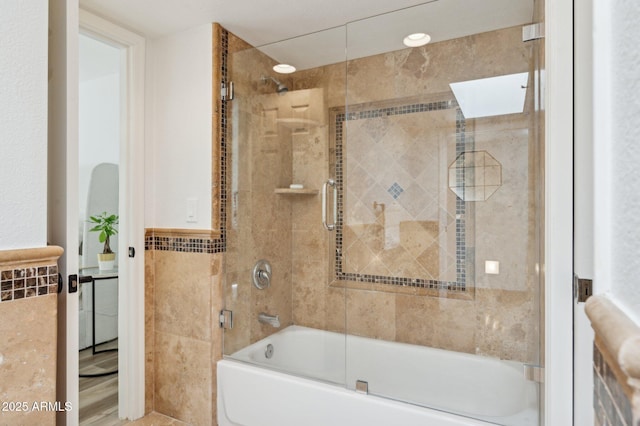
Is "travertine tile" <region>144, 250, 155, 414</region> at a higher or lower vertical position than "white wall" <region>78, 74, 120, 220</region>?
lower

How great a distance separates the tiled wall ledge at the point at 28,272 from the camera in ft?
3.32

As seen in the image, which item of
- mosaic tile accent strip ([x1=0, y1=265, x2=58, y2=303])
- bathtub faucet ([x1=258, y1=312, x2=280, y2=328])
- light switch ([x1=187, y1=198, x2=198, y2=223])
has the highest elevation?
light switch ([x1=187, y1=198, x2=198, y2=223])

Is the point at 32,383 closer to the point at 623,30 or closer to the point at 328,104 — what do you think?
the point at 623,30

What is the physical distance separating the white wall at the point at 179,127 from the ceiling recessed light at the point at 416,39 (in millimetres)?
1151

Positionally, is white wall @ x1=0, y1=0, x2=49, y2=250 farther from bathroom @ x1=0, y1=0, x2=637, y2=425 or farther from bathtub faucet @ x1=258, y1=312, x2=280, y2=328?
bathtub faucet @ x1=258, y1=312, x2=280, y2=328

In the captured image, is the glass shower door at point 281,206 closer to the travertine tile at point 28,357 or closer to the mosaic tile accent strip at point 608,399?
the travertine tile at point 28,357

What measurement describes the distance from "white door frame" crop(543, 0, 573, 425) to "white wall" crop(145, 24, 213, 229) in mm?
1704

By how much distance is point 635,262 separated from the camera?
47 centimetres

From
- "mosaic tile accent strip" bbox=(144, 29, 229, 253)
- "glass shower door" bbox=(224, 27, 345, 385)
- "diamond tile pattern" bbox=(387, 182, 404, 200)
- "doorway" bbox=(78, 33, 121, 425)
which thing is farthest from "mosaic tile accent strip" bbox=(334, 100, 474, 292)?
"doorway" bbox=(78, 33, 121, 425)

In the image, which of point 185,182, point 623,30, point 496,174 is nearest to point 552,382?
point 496,174

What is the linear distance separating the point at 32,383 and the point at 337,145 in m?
1.93

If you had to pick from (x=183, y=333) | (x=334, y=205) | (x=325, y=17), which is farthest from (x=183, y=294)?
(x=325, y=17)

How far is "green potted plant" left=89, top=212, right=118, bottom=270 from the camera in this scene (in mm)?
3217

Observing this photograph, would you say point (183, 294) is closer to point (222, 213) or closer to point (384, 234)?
point (222, 213)
